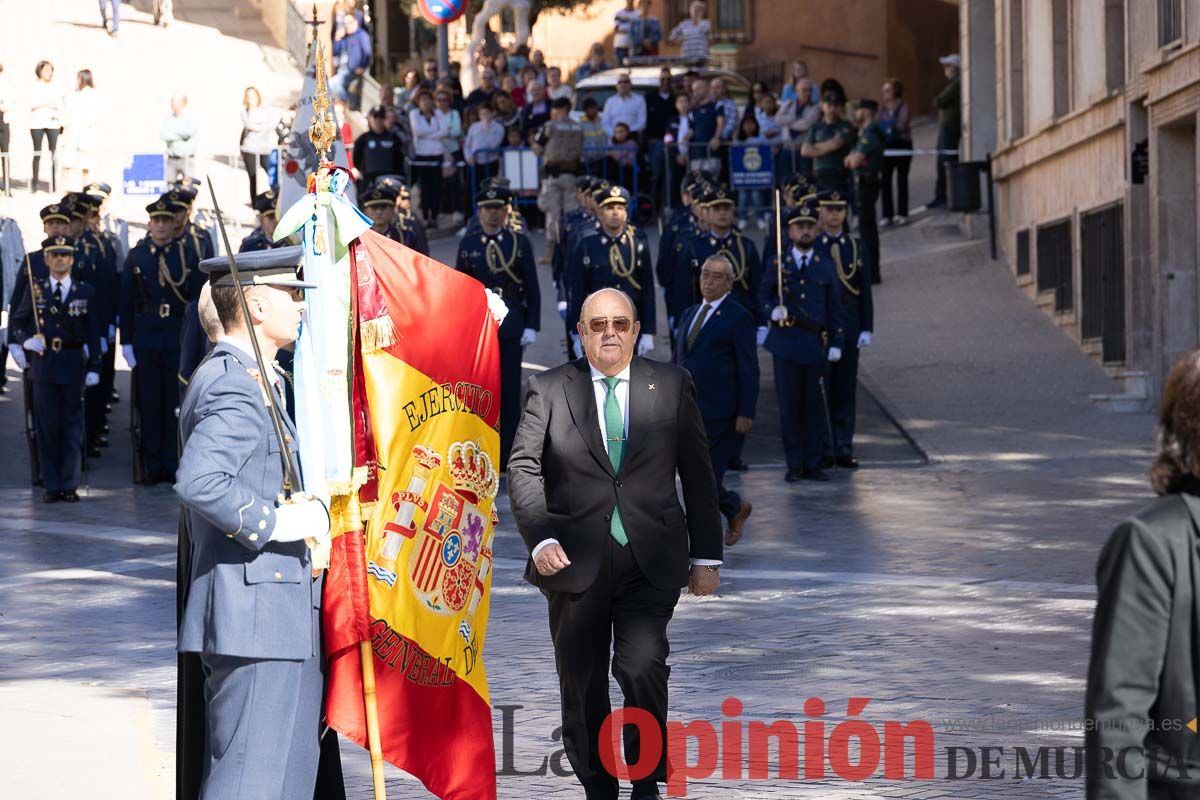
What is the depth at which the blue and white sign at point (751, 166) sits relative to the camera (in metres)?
26.8

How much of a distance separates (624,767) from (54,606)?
5017 millimetres

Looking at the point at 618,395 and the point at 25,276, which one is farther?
the point at 25,276

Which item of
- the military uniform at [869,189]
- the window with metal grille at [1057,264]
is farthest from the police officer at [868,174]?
the window with metal grille at [1057,264]

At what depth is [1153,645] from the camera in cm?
391

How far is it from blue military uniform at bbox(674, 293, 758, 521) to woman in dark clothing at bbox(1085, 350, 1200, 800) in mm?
8179

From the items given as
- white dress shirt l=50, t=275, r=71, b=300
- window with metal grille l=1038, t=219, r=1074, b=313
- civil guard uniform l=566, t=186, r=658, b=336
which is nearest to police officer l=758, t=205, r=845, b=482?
civil guard uniform l=566, t=186, r=658, b=336

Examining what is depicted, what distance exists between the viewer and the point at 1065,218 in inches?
854

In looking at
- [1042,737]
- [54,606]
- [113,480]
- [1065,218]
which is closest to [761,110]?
[1065,218]

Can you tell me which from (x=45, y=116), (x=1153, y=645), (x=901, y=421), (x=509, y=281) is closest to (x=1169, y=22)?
(x=901, y=421)

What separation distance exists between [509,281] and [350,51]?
16730mm

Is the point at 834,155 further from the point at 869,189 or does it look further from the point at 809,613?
the point at 809,613

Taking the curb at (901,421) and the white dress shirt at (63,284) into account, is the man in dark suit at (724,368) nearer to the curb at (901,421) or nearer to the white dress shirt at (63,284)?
the curb at (901,421)

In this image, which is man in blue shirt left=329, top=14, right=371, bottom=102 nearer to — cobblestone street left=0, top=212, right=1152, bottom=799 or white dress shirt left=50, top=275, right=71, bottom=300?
cobblestone street left=0, top=212, right=1152, bottom=799

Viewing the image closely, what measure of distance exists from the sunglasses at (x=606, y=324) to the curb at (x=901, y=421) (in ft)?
29.6
